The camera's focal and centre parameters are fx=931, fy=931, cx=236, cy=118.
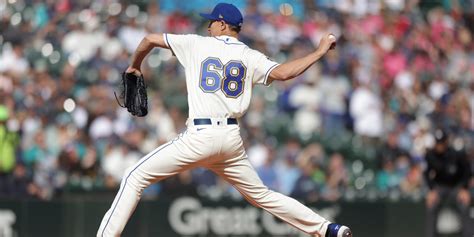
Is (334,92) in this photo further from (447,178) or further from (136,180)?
(136,180)

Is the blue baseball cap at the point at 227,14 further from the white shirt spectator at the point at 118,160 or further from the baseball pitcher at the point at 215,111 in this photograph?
the white shirt spectator at the point at 118,160

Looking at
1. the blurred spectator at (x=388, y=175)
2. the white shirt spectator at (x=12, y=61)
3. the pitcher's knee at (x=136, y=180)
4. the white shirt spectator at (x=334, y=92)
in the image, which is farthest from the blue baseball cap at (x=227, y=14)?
the white shirt spectator at (x=12, y=61)

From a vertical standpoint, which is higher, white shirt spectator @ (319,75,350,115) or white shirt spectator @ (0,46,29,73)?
white shirt spectator @ (0,46,29,73)

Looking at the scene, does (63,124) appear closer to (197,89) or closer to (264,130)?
(264,130)

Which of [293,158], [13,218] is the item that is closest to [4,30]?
[13,218]

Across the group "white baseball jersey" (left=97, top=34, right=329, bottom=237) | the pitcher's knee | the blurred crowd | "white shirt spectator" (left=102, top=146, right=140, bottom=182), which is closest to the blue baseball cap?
"white baseball jersey" (left=97, top=34, right=329, bottom=237)

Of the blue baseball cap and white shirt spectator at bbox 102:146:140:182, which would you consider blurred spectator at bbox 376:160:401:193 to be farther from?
the blue baseball cap

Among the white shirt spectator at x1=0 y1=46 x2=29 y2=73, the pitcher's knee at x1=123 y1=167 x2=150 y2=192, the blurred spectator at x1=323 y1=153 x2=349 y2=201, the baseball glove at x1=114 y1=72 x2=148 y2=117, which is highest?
the white shirt spectator at x1=0 y1=46 x2=29 y2=73

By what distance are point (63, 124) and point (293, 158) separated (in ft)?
11.0

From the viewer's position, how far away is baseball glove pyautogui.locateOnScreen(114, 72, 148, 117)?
766 cm

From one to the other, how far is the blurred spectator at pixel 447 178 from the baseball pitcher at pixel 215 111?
16.3 ft

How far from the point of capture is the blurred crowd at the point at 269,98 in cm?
1295

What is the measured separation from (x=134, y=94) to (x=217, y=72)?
0.94 meters

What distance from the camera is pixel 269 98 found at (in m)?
14.2
